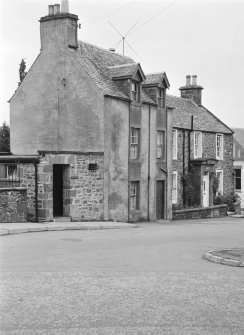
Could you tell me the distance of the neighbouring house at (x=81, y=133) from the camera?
24.4 metres

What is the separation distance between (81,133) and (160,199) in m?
7.73

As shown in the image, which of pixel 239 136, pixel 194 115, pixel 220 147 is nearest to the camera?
pixel 194 115

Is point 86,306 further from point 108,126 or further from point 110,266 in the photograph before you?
point 108,126

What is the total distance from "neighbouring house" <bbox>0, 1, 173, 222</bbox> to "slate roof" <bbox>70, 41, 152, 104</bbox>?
0.24ft

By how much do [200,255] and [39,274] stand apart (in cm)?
529

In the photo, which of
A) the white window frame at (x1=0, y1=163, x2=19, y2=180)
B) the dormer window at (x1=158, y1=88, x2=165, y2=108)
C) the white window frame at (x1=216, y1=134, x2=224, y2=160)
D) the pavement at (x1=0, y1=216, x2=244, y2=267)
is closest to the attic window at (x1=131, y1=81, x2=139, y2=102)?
the dormer window at (x1=158, y1=88, x2=165, y2=108)

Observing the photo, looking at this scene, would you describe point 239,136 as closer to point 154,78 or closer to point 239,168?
point 239,168

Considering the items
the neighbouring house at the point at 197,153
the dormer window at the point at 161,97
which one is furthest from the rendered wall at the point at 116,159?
the neighbouring house at the point at 197,153

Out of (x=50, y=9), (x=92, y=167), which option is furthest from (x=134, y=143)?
(x=50, y=9)

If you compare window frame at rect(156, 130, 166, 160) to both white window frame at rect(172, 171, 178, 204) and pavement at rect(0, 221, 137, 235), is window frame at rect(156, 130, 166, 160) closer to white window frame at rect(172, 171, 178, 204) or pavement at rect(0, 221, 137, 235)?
white window frame at rect(172, 171, 178, 204)

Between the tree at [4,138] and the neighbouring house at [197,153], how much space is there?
14.8 m

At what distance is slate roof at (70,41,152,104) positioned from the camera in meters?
26.9

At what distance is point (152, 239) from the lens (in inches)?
727

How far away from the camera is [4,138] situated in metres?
47.4
